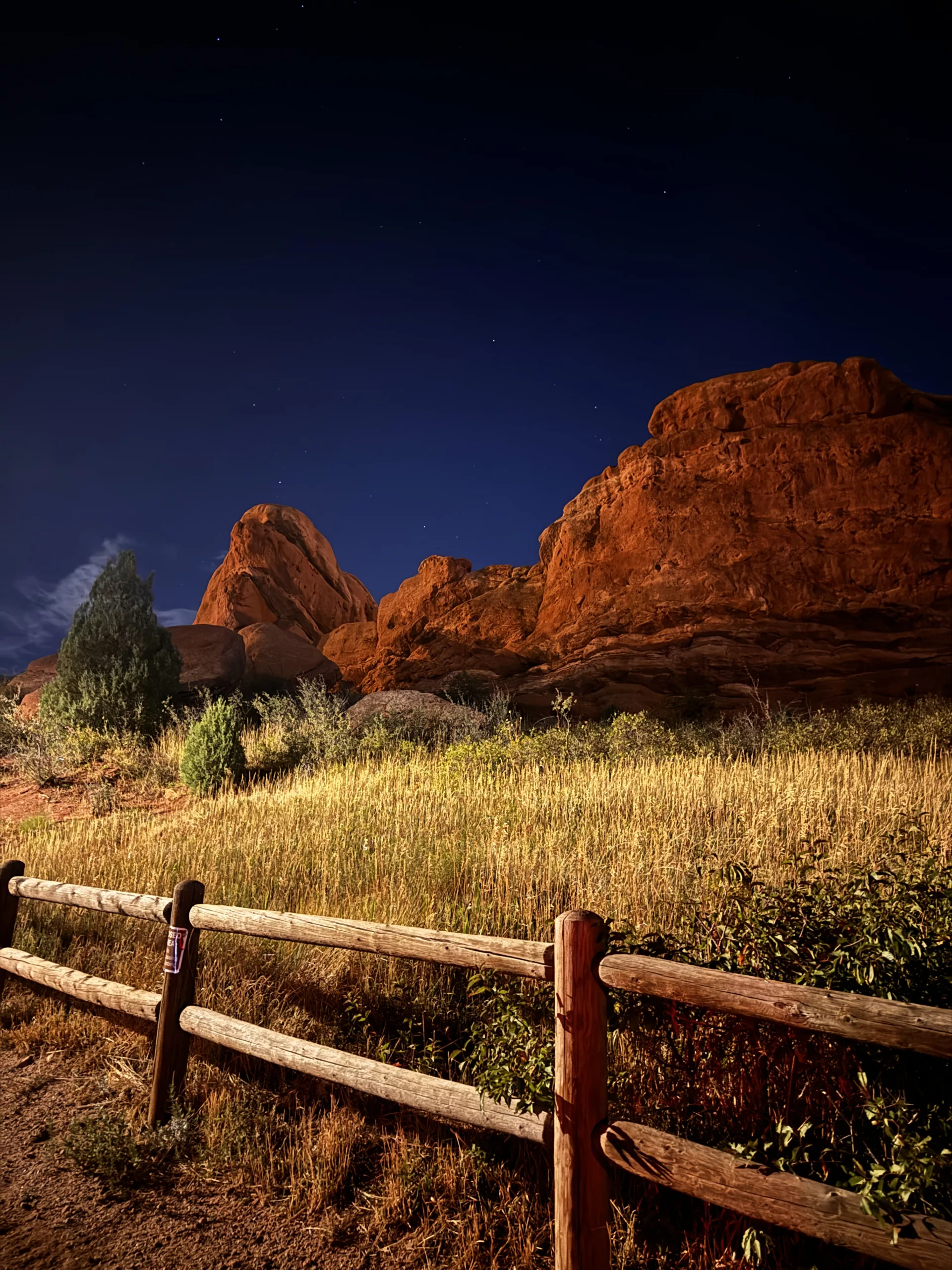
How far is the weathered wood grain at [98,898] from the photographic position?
392cm

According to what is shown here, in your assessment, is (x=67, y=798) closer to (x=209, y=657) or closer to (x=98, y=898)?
(x=98, y=898)

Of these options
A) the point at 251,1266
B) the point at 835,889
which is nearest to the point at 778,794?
the point at 835,889

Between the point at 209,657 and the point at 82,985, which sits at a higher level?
the point at 209,657

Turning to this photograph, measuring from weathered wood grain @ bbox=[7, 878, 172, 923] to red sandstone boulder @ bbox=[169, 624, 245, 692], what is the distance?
16802 mm

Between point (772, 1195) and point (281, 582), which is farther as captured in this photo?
point (281, 582)

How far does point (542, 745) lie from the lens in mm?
12055

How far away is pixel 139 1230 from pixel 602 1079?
2204 mm

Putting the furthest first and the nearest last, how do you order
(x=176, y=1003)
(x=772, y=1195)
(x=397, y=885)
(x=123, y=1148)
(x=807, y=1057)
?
(x=397, y=885) → (x=176, y=1003) → (x=123, y=1148) → (x=807, y=1057) → (x=772, y=1195)

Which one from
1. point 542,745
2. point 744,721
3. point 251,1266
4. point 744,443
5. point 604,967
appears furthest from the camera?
point 744,443

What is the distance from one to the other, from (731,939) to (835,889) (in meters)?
2.34

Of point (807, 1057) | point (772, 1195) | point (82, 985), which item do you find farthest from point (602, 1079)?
point (82, 985)

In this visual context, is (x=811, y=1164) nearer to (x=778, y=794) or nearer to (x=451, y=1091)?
(x=451, y=1091)

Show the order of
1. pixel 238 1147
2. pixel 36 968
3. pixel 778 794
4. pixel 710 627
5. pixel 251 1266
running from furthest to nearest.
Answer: pixel 710 627 < pixel 778 794 < pixel 36 968 < pixel 238 1147 < pixel 251 1266

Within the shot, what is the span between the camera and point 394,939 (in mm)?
3027
